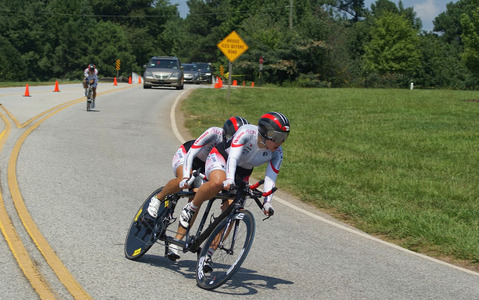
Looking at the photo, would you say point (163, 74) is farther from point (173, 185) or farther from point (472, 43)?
point (173, 185)

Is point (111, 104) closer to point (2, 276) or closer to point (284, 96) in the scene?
point (284, 96)

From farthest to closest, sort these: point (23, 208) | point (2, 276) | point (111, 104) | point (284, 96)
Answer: point (284, 96), point (111, 104), point (23, 208), point (2, 276)

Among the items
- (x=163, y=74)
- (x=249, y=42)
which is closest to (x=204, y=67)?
(x=249, y=42)

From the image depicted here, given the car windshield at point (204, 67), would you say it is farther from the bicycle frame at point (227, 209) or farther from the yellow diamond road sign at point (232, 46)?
Answer: the bicycle frame at point (227, 209)

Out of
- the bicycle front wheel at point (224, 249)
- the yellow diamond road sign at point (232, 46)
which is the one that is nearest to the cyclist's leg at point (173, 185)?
the bicycle front wheel at point (224, 249)

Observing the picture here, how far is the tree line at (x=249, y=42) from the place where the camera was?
59.1 m

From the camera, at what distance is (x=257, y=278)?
6.54m

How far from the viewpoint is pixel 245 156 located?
5.98 m

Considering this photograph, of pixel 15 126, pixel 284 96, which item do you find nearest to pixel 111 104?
pixel 15 126

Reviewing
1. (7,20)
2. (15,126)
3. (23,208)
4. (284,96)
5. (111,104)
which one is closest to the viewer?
(23,208)

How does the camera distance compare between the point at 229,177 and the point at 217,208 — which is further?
the point at 217,208

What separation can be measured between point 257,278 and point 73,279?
1.78m

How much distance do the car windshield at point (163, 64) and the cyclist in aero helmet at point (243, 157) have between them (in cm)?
3388

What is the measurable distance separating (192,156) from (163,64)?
34071 mm
